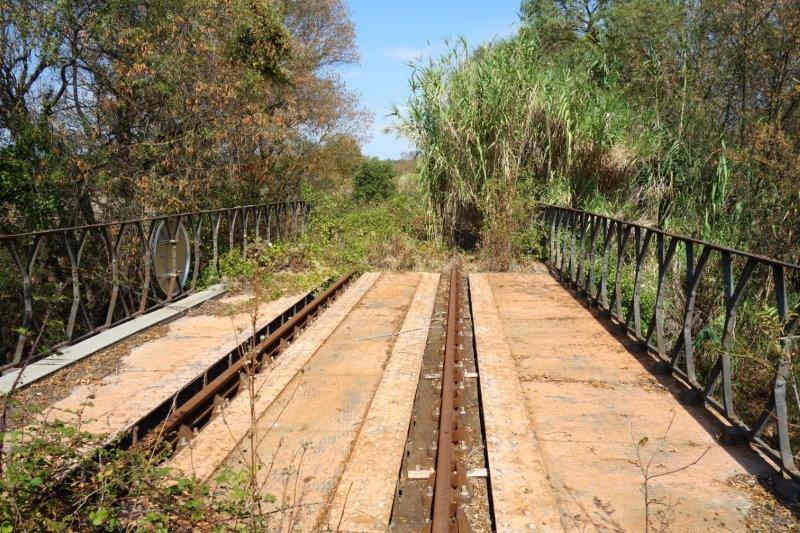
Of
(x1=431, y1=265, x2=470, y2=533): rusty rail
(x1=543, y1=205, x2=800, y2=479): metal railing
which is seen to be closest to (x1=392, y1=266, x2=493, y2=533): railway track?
(x1=431, y1=265, x2=470, y2=533): rusty rail

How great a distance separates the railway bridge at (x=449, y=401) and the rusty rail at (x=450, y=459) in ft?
0.05

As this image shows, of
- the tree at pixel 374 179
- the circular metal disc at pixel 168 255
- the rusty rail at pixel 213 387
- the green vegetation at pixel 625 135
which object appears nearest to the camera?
the rusty rail at pixel 213 387

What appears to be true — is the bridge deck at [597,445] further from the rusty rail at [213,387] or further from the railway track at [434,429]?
the rusty rail at [213,387]

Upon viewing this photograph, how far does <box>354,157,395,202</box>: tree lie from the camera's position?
27.4m

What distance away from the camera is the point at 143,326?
19.4 ft

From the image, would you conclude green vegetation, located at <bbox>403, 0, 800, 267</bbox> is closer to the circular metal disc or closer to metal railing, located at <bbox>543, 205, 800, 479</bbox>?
metal railing, located at <bbox>543, 205, 800, 479</bbox>

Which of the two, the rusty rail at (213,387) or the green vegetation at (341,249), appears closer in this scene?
the rusty rail at (213,387)

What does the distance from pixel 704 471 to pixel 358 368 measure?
9.00 feet

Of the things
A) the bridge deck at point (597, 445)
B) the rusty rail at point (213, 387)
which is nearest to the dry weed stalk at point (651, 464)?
the bridge deck at point (597, 445)

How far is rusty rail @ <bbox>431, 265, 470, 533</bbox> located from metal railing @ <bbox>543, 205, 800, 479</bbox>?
5.33 feet

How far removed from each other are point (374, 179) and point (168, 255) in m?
21.6

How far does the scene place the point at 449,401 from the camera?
13.8 ft

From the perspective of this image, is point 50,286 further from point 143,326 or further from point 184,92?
point 143,326

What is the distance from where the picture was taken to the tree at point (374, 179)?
27.4 meters
